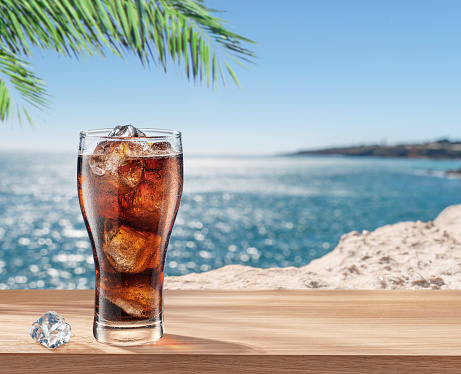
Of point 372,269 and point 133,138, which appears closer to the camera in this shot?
point 133,138

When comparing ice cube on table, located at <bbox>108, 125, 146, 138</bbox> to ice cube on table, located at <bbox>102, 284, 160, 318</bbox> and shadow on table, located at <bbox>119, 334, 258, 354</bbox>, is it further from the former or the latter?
shadow on table, located at <bbox>119, 334, 258, 354</bbox>

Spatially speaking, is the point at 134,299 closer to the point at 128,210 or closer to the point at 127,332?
the point at 127,332

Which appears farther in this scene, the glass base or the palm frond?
the palm frond

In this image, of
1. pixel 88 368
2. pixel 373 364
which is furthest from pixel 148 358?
pixel 373 364

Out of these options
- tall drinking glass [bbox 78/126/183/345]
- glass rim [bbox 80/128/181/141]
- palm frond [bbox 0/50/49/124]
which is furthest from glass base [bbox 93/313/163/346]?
palm frond [bbox 0/50/49/124]

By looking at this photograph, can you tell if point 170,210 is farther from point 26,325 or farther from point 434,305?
point 434,305

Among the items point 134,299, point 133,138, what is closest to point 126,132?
point 133,138
